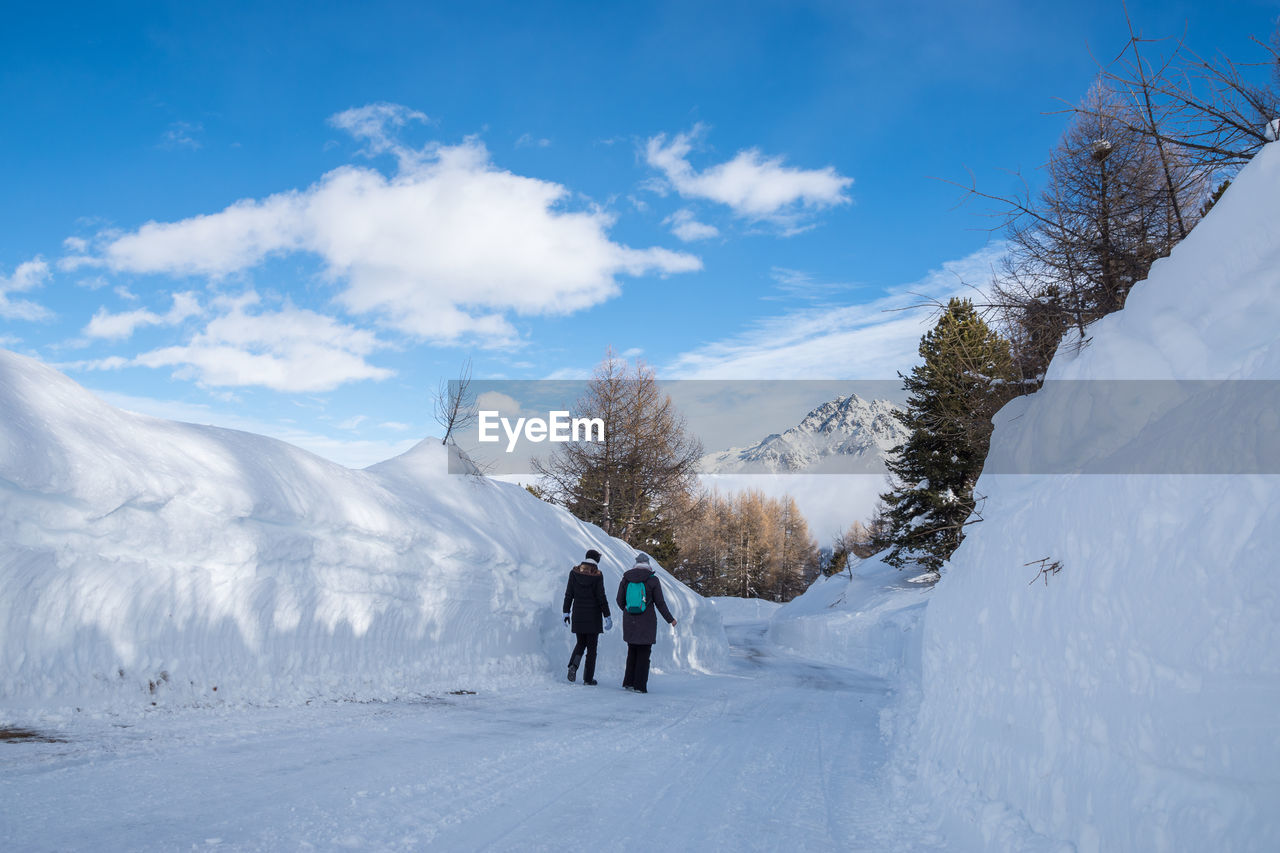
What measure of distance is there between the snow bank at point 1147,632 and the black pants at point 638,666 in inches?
173

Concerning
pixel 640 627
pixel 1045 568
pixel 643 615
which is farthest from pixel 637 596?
pixel 1045 568

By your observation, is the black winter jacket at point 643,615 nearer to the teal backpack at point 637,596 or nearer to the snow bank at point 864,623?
the teal backpack at point 637,596

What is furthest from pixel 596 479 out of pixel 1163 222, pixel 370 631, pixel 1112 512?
pixel 1112 512

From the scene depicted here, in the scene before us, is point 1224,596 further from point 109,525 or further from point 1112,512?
point 109,525

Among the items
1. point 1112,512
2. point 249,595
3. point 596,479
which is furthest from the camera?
point 596,479

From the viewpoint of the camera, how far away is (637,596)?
10.6 metres

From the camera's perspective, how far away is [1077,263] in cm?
897

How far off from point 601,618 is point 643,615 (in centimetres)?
63

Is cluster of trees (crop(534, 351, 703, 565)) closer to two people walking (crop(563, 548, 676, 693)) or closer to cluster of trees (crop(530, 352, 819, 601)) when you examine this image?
cluster of trees (crop(530, 352, 819, 601))

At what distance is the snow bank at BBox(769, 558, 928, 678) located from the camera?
1795cm

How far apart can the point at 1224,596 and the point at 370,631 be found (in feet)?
26.1

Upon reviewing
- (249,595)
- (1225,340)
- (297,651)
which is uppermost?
(1225,340)

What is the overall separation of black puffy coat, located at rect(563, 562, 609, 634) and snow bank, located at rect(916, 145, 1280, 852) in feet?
16.2

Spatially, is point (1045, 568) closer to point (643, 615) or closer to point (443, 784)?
point (443, 784)
